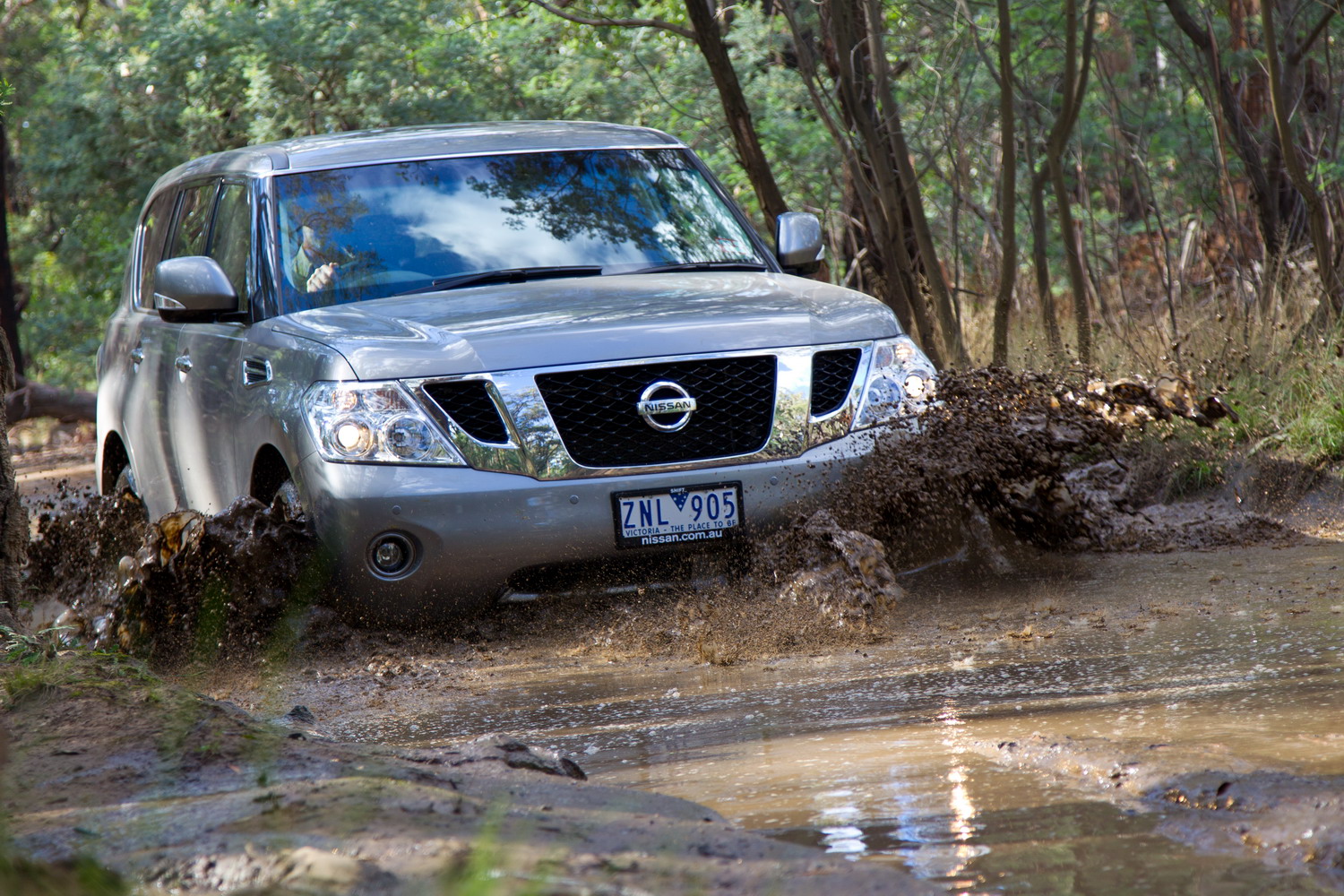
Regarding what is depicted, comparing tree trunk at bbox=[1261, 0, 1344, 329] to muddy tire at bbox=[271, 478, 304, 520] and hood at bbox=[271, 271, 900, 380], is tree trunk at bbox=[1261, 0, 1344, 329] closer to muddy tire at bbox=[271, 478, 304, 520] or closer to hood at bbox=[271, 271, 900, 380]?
hood at bbox=[271, 271, 900, 380]

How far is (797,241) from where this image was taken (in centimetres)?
655

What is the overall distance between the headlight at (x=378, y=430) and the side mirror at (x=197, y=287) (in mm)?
1050

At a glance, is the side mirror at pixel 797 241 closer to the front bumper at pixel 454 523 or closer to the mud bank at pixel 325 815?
the front bumper at pixel 454 523

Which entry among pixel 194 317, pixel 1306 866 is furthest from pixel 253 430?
pixel 1306 866

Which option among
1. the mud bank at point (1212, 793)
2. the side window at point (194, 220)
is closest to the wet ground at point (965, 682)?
the mud bank at point (1212, 793)

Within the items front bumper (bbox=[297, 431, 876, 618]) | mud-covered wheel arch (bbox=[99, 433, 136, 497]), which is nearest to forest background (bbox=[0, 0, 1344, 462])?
mud-covered wheel arch (bbox=[99, 433, 136, 497])

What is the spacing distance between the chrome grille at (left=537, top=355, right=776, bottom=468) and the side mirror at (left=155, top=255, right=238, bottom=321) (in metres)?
1.50

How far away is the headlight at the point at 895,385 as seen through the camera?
17.7 feet

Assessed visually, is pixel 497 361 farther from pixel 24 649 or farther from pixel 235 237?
pixel 235 237

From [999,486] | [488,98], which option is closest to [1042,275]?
[999,486]

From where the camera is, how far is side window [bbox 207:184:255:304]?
6.02m

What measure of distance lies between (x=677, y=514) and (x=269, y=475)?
155cm

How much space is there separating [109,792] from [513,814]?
2.85 ft

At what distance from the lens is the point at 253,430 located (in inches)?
213
